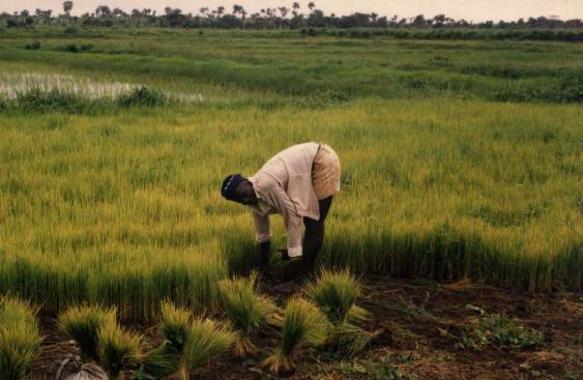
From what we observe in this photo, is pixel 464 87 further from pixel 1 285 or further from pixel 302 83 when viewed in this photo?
pixel 1 285

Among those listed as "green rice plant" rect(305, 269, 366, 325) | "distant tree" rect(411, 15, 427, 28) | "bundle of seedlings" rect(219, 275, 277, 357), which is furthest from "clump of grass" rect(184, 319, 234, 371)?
"distant tree" rect(411, 15, 427, 28)

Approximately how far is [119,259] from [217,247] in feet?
2.25

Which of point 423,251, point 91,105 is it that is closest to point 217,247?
point 423,251

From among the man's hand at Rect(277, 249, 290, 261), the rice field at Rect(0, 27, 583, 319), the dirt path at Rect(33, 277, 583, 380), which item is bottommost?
the dirt path at Rect(33, 277, 583, 380)

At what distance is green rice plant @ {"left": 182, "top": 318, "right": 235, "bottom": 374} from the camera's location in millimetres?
3172

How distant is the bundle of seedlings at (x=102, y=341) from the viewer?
3.13 metres

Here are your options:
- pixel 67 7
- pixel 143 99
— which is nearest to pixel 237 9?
pixel 67 7

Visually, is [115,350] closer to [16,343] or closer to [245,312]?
[16,343]

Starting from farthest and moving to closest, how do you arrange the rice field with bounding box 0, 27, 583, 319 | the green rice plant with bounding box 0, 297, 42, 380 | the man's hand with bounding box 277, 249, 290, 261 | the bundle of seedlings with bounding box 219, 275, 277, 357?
the man's hand with bounding box 277, 249, 290, 261
the rice field with bounding box 0, 27, 583, 319
the bundle of seedlings with bounding box 219, 275, 277, 357
the green rice plant with bounding box 0, 297, 42, 380

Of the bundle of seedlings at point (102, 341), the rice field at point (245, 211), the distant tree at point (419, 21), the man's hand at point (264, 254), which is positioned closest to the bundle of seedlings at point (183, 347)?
the bundle of seedlings at point (102, 341)

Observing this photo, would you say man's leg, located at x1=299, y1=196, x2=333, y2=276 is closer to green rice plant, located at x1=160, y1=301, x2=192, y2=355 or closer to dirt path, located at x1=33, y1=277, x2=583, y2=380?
dirt path, located at x1=33, y1=277, x2=583, y2=380

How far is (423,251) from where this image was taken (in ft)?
15.8

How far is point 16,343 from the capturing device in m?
3.06

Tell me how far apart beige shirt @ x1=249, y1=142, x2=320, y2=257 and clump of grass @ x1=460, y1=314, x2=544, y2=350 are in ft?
3.49
